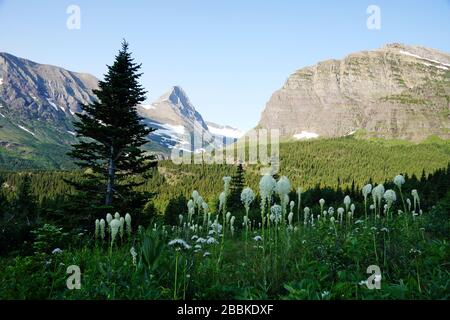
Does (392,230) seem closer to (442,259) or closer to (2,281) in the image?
(442,259)

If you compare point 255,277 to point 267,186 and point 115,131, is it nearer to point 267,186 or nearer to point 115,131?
point 267,186

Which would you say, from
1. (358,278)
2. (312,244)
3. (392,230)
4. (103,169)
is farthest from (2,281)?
(103,169)

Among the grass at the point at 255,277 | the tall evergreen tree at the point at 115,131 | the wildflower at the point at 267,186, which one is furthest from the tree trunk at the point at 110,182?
the wildflower at the point at 267,186

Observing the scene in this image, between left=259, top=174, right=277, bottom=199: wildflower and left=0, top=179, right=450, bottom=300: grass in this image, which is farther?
left=259, top=174, right=277, bottom=199: wildflower

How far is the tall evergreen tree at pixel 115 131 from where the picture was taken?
24062 mm

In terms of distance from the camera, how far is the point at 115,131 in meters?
23.9

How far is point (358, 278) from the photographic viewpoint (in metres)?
4.54

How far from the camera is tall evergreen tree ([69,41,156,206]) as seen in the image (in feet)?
78.9

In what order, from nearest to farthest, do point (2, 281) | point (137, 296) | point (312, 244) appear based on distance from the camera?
1. point (137, 296)
2. point (2, 281)
3. point (312, 244)

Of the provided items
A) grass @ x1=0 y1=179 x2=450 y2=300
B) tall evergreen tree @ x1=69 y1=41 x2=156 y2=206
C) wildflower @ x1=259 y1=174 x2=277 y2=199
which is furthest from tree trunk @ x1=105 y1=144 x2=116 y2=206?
wildflower @ x1=259 y1=174 x2=277 y2=199

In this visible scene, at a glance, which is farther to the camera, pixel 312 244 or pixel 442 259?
pixel 312 244

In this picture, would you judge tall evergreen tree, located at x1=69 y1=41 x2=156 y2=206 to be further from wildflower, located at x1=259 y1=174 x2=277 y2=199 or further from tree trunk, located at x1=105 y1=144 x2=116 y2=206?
wildflower, located at x1=259 y1=174 x2=277 y2=199

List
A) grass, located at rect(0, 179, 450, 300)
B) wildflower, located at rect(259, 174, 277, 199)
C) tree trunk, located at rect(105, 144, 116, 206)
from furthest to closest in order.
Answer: tree trunk, located at rect(105, 144, 116, 206)
wildflower, located at rect(259, 174, 277, 199)
grass, located at rect(0, 179, 450, 300)
